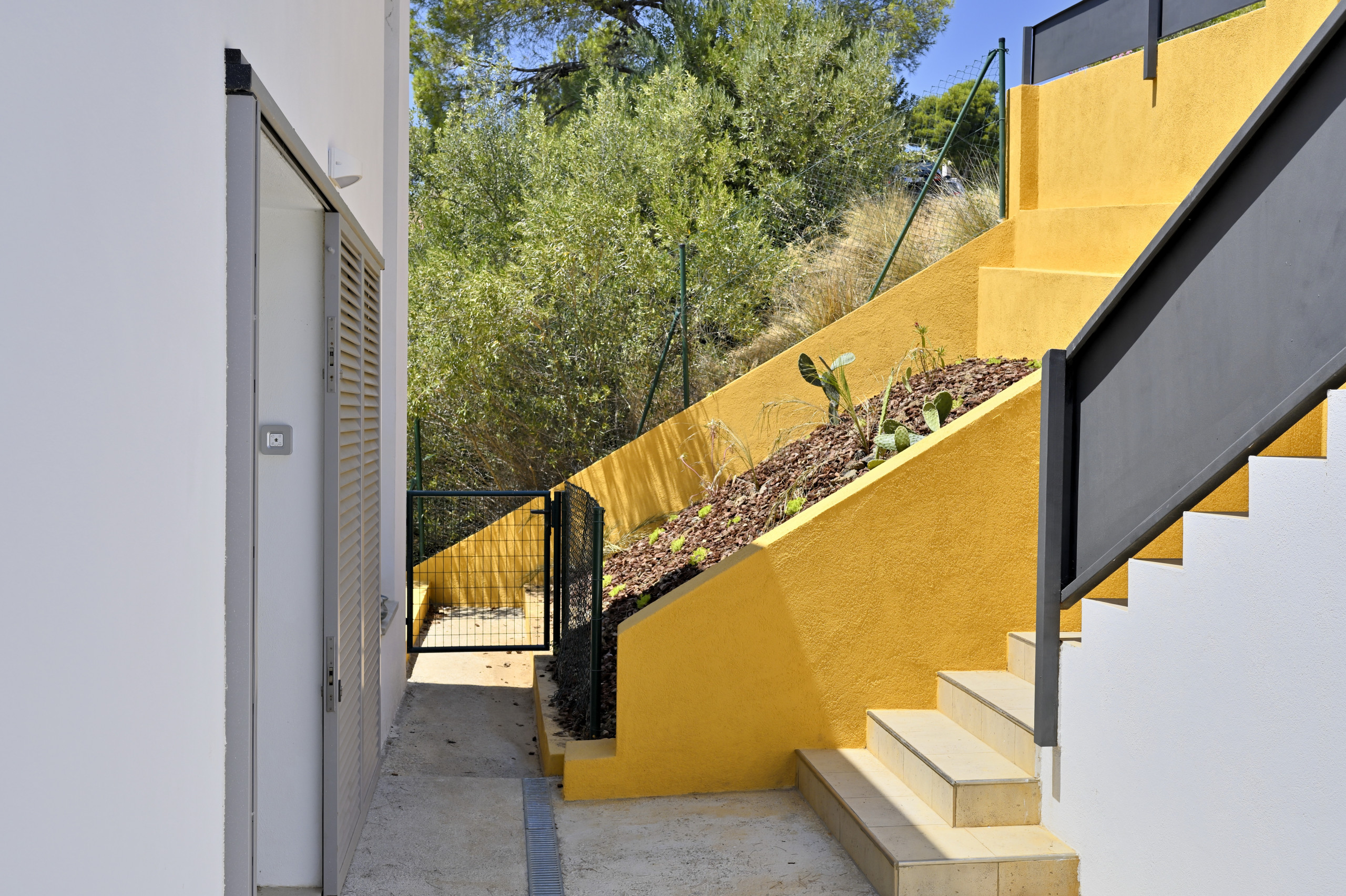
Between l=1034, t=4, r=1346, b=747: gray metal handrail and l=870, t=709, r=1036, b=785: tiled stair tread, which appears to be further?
l=870, t=709, r=1036, b=785: tiled stair tread

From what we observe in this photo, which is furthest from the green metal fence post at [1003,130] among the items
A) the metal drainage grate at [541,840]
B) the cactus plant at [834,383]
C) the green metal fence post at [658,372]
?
the metal drainage grate at [541,840]

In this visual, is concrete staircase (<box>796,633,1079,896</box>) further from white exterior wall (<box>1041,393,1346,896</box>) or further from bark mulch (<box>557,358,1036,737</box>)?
bark mulch (<box>557,358,1036,737</box>)

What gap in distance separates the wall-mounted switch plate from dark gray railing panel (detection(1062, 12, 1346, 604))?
2.96 m

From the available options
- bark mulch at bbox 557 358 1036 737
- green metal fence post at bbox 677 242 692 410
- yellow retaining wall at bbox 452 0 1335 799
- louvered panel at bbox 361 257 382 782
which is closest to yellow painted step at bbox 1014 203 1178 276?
bark mulch at bbox 557 358 1036 737

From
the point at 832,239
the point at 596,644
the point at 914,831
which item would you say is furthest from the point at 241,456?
the point at 832,239

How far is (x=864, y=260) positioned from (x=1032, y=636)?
6.30 metres

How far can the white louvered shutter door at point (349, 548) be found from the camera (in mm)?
3811

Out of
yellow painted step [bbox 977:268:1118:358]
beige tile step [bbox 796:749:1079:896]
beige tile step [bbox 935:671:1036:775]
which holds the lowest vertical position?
beige tile step [bbox 796:749:1079:896]

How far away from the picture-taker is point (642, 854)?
4211 millimetres

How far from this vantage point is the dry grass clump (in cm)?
952

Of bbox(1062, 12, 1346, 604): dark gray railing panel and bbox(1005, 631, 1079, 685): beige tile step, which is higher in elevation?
bbox(1062, 12, 1346, 604): dark gray railing panel

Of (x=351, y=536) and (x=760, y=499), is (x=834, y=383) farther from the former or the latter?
(x=351, y=536)

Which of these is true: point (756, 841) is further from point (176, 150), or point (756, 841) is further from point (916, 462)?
point (176, 150)

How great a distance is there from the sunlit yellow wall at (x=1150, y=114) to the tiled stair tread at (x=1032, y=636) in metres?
2.51
